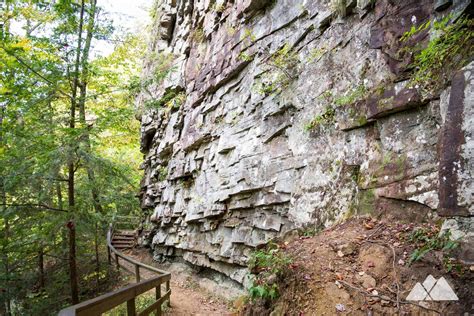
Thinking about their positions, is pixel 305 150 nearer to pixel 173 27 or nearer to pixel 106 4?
pixel 106 4

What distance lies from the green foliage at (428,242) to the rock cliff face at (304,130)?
12.3 inches

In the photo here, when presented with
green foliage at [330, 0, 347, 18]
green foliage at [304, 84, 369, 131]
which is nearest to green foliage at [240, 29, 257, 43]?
green foliage at [330, 0, 347, 18]

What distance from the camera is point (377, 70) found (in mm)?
5219

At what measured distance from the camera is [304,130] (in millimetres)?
6527

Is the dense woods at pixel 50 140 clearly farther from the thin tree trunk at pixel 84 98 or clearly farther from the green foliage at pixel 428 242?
the green foliage at pixel 428 242

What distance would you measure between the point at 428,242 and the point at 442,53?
2587 millimetres

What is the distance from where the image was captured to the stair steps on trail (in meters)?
15.9

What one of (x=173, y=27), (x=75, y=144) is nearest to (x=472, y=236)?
(x=75, y=144)

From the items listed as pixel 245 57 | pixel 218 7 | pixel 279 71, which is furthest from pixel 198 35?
Answer: pixel 279 71

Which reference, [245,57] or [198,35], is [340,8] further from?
[198,35]

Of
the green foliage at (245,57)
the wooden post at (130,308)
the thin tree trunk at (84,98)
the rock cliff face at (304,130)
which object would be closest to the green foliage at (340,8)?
the rock cliff face at (304,130)

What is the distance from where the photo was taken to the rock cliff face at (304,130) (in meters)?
4.13

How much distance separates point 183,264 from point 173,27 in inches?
526

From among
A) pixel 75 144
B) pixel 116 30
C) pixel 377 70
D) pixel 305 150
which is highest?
pixel 116 30
